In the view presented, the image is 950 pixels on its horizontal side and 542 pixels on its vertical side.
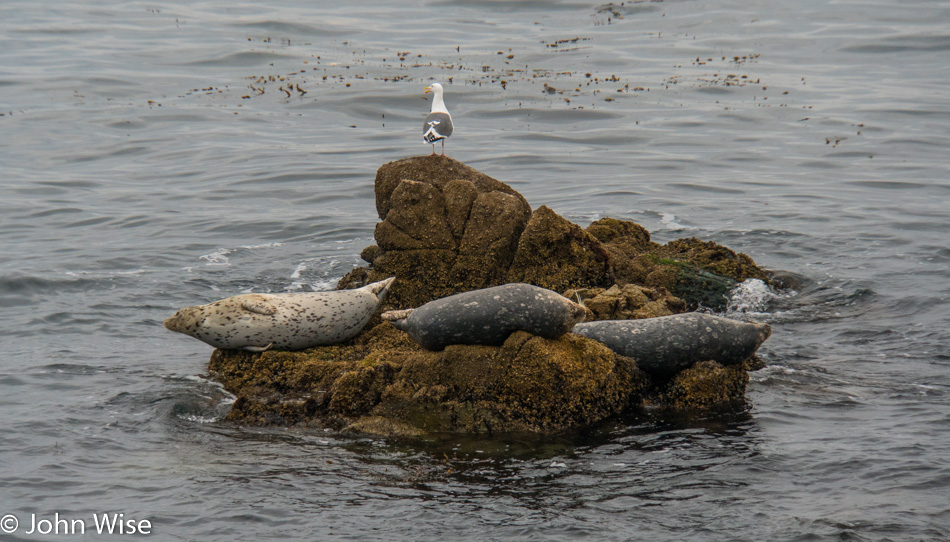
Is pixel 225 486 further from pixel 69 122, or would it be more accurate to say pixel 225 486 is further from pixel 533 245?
pixel 69 122

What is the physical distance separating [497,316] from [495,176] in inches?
419

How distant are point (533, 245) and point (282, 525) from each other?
452 centimetres

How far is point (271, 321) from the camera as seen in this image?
27.0ft

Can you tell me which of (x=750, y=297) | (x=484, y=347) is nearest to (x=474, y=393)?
(x=484, y=347)

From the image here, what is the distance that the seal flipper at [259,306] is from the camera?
8242 millimetres

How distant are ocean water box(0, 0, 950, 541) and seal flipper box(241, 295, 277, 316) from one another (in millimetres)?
756

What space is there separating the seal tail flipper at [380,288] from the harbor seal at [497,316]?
4.78 feet

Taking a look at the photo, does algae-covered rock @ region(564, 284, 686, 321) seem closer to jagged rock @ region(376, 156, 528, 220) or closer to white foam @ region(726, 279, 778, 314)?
white foam @ region(726, 279, 778, 314)

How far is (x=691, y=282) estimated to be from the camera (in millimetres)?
→ 10359

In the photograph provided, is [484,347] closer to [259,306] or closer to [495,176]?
[259,306]

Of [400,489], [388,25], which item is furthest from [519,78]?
[400,489]

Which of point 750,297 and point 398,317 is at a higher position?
point 398,317

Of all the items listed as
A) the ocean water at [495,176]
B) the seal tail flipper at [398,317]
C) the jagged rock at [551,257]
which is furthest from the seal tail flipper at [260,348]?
the jagged rock at [551,257]

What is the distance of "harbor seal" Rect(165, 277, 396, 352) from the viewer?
823cm
